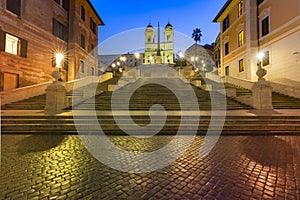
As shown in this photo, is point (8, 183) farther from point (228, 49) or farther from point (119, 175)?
point (228, 49)

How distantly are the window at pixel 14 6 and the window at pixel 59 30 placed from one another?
16.1ft

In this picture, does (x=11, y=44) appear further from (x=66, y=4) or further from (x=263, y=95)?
(x=263, y=95)

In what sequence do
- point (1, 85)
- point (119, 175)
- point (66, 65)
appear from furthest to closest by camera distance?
point (66, 65)
point (1, 85)
point (119, 175)

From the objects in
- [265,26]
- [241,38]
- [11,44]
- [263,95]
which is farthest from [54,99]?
[241,38]

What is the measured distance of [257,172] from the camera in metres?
3.32

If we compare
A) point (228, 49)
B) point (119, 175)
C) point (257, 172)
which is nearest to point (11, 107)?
point (119, 175)

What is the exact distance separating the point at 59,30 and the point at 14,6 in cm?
632

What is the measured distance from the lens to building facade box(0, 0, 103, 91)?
14.0 meters

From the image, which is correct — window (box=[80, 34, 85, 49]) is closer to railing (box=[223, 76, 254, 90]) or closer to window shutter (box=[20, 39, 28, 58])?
window shutter (box=[20, 39, 28, 58])

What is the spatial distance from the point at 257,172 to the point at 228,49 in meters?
26.6

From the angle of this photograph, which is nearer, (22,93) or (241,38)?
(22,93)

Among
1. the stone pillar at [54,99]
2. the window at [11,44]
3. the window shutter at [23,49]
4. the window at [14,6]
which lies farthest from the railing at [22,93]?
the window at [14,6]

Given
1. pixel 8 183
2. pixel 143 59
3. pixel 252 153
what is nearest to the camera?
pixel 8 183

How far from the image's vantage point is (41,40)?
57.9 ft
